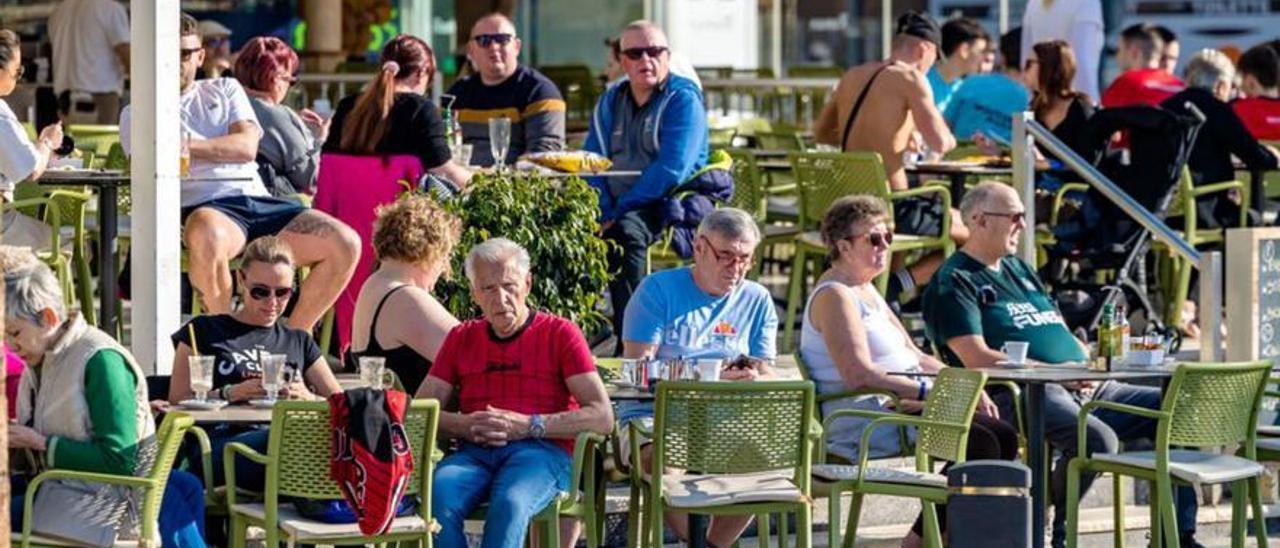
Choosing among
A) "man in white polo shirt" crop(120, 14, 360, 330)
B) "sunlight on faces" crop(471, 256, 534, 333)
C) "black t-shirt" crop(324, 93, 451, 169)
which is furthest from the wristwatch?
"black t-shirt" crop(324, 93, 451, 169)

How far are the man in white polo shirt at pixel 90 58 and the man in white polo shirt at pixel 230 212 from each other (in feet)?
17.7

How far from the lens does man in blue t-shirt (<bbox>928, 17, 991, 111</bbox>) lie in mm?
13305

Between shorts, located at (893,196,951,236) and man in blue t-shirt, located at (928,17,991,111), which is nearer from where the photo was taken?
shorts, located at (893,196,951,236)

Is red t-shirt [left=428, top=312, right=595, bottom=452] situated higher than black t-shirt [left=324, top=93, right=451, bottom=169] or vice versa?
black t-shirt [left=324, top=93, right=451, bottom=169]

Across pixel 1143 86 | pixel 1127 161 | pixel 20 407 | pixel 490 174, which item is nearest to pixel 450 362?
pixel 20 407

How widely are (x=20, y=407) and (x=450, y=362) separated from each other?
122 centimetres

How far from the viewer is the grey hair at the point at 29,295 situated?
258 inches

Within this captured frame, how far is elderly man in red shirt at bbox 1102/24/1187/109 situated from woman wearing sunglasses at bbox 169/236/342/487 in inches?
240

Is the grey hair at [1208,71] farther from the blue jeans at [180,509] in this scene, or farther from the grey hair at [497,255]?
the blue jeans at [180,509]

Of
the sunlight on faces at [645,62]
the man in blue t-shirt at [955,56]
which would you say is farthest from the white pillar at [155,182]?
the man in blue t-shirt at [955,56]

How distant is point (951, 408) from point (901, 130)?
393 cm

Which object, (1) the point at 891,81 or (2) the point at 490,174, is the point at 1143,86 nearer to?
(1) the point at 891,81

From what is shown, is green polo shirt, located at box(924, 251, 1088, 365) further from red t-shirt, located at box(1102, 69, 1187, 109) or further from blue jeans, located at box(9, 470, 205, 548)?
red t-shirt, located at box(1102, 69, 1187, 109)

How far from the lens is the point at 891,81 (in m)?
11.4
